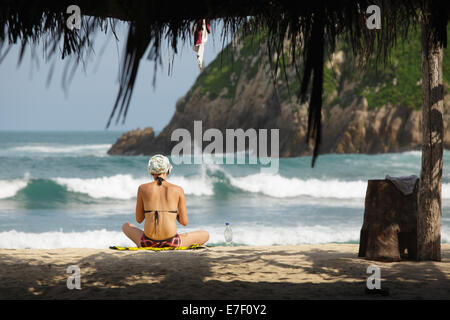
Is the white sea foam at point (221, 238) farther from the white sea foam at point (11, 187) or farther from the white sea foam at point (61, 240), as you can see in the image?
the white sea foam at point (11, 187)

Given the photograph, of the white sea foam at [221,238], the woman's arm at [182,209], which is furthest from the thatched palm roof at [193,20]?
the white sea foam at [221,238]

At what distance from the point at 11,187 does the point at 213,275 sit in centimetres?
1698

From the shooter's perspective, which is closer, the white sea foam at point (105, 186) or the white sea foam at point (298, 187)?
the white sea foam at point (105, 186)

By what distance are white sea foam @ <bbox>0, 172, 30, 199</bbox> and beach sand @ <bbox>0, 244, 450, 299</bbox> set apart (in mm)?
13978

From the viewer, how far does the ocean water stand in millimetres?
10836

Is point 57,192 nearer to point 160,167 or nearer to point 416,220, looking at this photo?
point 160,167

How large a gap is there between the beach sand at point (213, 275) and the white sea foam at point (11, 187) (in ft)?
45.9

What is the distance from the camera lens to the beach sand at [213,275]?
4.33m

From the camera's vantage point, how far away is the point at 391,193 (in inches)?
220

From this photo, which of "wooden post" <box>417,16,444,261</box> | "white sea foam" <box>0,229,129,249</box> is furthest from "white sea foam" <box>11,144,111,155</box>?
"wooden post" <box>417,16,444,261</box>

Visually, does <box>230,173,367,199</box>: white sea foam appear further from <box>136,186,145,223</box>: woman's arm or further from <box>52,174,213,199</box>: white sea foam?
<box>136,186,145,223</box>: woman's arm

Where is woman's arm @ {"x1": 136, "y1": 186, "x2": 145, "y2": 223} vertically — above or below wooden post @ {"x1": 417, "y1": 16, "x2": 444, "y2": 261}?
below

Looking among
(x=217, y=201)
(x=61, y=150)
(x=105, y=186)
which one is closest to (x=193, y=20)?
(x=217, y=201)

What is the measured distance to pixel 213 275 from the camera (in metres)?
5.01
